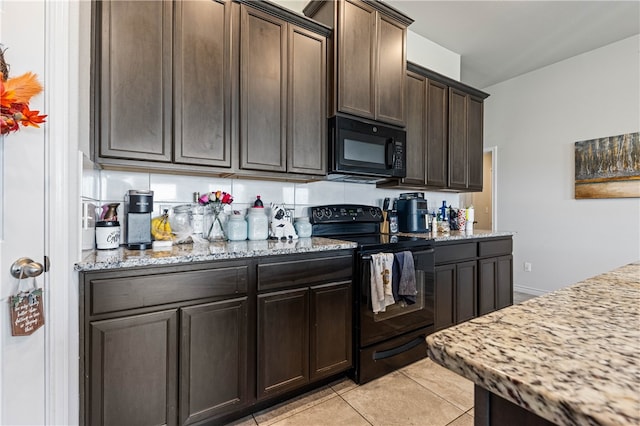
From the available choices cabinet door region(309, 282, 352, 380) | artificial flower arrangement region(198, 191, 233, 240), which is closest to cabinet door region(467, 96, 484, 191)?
cabinet door region(309, 282, 352, 380)

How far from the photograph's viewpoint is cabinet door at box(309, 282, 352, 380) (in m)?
1.74

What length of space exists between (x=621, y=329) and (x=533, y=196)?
4.23 metres

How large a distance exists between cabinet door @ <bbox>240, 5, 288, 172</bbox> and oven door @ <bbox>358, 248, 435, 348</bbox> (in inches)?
36.4

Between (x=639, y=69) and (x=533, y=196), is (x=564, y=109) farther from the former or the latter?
(x=533, y=196)

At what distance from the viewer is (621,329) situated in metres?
0.52

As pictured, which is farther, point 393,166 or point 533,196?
point 533,196

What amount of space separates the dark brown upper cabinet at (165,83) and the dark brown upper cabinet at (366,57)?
2.49 ft

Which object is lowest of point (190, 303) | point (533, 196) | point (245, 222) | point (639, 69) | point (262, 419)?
point (262, 419)

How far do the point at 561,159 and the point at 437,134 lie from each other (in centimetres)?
207

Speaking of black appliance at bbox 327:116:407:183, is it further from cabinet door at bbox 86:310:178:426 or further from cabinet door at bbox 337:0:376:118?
cabinet door at bbox 86:310:178:426

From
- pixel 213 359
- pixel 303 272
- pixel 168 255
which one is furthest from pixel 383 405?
pixel 168 255

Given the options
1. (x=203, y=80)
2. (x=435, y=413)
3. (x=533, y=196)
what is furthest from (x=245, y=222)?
(x=533, y=196)

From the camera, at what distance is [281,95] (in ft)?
6.45

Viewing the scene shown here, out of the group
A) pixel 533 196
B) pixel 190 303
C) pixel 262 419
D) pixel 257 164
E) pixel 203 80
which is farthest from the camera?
pixel 533 196
